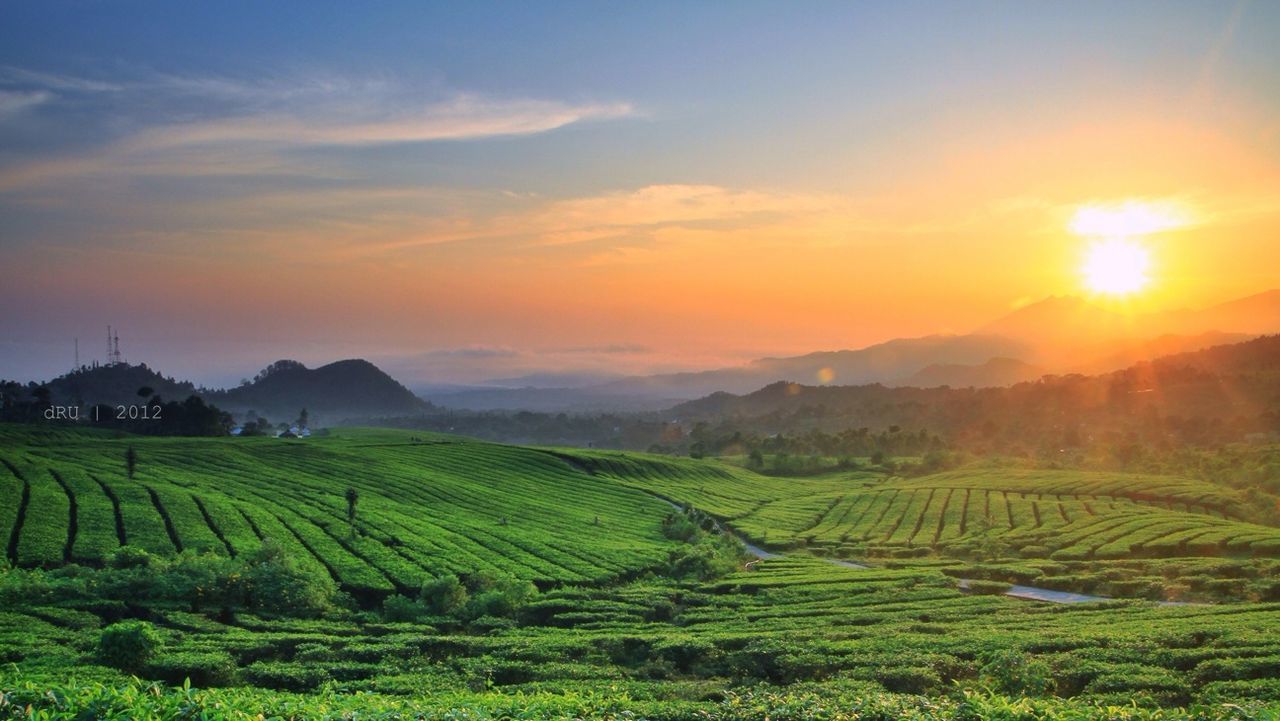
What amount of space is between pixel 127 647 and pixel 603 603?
1886cm

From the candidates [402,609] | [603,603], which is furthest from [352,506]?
[603,603]

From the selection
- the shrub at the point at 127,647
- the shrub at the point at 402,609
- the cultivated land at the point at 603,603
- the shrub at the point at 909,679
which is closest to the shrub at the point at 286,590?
the cultivated land at the point at 603,603

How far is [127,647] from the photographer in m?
22.8

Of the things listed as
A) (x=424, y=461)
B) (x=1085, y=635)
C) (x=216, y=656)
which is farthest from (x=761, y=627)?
(x=424, y=461)

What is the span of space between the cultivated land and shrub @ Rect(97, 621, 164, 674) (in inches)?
14.4

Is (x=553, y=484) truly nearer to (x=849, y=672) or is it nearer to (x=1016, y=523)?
(x=1016, y=523)

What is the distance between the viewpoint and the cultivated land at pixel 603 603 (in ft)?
62.2

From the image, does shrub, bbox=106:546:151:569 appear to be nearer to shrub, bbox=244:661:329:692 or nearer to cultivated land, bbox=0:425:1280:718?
A: cultivated land, bbox=0:425:1280:718

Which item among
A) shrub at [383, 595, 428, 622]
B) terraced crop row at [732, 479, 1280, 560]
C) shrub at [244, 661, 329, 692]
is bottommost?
terraced crop row at [732, 479, 1280, 560]

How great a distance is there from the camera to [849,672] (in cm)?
2339

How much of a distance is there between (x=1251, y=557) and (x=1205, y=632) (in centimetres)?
3197

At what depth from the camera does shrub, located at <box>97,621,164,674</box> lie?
22578mm

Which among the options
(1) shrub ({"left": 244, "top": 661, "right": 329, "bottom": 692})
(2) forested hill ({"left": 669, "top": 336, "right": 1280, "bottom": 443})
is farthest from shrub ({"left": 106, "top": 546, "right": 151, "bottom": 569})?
(2) forested hill ({"left": 669, "top": 336, "right": 1280, "bottom": 443})

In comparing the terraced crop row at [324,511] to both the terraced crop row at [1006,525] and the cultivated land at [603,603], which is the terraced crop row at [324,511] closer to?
the cultivated land at [603,603]
